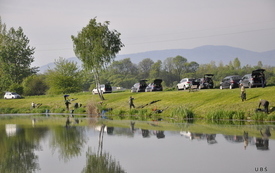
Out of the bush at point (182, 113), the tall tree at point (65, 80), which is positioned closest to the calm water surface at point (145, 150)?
the bush at point (182, 113)

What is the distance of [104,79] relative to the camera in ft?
Answer: 614

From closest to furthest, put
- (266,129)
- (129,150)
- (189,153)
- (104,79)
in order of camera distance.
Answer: (189,153), (129,150), (266,129), (104,79)

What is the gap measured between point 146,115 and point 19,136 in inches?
838

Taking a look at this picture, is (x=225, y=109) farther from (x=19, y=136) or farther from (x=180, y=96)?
(x=19, y=136)

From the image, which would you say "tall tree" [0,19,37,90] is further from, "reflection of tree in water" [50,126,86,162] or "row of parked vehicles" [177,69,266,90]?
"reflection of tree in water" [50,126,86,162]

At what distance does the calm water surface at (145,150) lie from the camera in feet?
68.8

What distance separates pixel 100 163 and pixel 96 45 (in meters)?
45.4

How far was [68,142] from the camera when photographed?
3045 centimetres

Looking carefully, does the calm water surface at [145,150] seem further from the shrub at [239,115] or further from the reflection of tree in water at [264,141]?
the shrub at [239,115]

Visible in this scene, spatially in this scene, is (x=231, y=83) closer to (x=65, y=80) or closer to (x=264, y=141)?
(x=264, y=141)

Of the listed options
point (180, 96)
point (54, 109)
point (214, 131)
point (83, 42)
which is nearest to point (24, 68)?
point (54, 109)

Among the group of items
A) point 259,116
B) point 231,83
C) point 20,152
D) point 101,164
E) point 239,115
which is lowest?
point 101,164

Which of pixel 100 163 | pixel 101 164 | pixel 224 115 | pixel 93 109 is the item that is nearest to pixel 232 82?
pixel 224 115

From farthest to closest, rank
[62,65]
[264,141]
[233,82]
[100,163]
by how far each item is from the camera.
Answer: [62,65]
[233,82]
[264,141]
[100,163]
